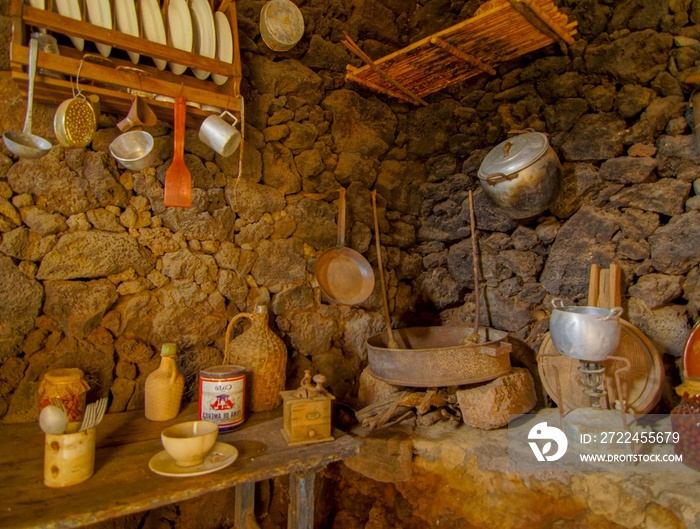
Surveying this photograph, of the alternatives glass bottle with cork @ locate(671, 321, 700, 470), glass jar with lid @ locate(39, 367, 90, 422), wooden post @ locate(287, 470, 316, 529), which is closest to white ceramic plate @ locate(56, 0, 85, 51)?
glass jar with lid @ locate(39, 367, 90, 422)

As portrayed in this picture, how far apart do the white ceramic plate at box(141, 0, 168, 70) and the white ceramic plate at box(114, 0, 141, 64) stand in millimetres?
48

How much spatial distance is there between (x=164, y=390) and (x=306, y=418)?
0.61 meters

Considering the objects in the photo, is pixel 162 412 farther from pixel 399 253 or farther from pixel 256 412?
pixel 399 253

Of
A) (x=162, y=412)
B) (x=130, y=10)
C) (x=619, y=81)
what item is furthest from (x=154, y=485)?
(x=619, y=81)

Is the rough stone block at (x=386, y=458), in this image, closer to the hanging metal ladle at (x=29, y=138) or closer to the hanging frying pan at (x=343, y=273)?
the hanging frying pan at (x=343, y=273)

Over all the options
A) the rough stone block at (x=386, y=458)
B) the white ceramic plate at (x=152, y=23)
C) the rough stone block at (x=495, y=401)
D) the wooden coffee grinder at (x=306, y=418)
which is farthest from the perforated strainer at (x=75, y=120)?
the rough stone block at (x=495, y=401)

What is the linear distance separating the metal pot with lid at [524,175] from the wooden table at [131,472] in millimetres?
1469

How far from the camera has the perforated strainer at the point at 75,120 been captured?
5.13ft

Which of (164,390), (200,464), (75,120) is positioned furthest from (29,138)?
(200,464)

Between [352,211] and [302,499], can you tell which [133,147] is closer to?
[352,211]

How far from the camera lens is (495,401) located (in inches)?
81.6

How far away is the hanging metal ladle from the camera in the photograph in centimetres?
149

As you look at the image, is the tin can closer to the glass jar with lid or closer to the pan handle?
the glass jar with lid

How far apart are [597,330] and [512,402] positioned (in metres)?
0.56
